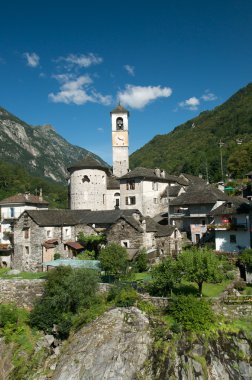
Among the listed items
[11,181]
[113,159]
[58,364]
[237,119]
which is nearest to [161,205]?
[113,159]

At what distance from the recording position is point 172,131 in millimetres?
155250

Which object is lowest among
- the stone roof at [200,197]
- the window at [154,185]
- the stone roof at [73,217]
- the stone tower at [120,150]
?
the stone roof at [73,217]

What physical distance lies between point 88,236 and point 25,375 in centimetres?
1966

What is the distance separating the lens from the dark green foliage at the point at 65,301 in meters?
28.9

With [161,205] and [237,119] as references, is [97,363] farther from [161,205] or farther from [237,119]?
[237,119]

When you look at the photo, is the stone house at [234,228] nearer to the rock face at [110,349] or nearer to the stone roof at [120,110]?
the rock face at [110,349]

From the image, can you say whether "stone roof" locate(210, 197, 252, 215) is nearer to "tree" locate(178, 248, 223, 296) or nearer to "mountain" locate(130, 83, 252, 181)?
"tree" locate(178, 248, 223, 296)

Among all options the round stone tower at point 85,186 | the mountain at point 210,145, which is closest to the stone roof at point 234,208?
the round stone tower at point 85,186

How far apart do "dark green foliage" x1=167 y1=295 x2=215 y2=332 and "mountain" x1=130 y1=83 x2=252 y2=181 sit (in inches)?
2235

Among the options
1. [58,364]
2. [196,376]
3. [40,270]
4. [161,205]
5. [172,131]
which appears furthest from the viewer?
[172,131]

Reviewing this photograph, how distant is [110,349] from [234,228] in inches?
752

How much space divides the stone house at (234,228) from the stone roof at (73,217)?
996 centimetres

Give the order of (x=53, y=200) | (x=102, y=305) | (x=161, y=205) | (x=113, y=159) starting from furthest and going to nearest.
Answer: (x=53, y=200)
(x=113, y=159)
(x=161, y=205)
(x=102, y=305)

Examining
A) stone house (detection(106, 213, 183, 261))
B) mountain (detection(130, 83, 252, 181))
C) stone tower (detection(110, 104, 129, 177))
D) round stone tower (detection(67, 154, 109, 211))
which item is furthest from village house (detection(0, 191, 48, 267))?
mountain (detection(130, 83, 252, 181))
